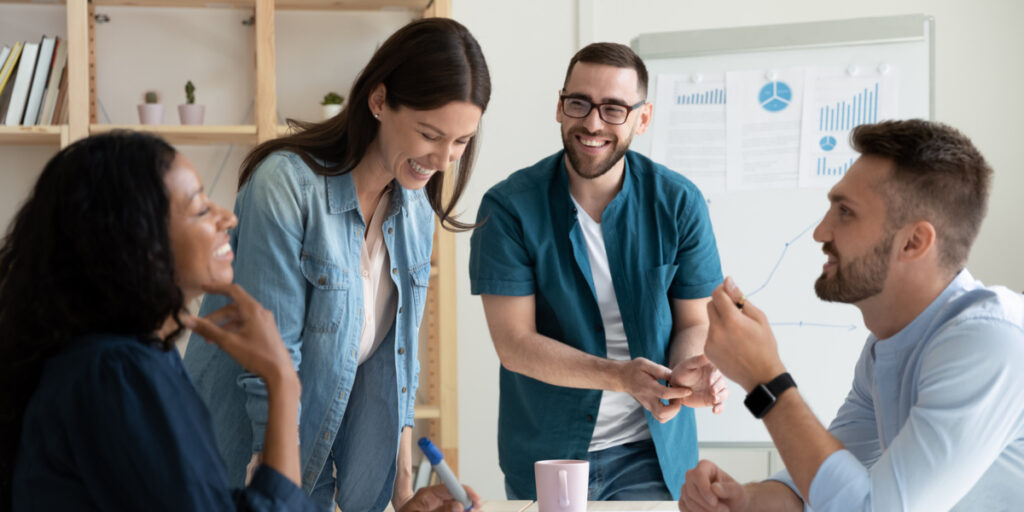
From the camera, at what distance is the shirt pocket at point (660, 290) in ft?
7.05

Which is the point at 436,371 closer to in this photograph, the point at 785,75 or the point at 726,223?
the point at 726,223

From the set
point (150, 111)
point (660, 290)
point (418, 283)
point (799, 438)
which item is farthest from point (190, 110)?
point (799, 438)

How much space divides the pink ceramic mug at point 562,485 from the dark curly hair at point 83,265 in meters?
0.74

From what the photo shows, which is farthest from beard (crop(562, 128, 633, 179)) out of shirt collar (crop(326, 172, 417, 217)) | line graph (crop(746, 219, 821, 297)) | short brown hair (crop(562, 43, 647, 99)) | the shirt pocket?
line graph (crop(746, 219, 821, 297))

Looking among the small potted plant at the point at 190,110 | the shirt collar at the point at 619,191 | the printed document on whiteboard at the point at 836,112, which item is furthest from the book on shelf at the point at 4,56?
the printed document on whiteboard at the point at 836,112

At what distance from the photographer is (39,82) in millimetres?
3133

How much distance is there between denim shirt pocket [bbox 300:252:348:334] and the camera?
1609mm

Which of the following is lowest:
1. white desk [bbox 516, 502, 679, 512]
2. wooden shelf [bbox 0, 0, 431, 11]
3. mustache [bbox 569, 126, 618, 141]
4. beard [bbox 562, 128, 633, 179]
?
white desk [bbox 516, 502, 679, 512]

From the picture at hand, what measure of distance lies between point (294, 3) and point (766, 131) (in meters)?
1.75

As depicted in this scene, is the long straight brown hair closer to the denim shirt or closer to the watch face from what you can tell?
the denim shirt

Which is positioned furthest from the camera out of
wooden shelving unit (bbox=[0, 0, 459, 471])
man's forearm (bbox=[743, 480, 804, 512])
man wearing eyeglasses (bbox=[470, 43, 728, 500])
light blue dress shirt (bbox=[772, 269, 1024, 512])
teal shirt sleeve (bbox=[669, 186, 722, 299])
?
wooden shelving unit (bbox=[0, 0, 459, 471])

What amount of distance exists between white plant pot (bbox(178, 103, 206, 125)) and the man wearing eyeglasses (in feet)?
4.87

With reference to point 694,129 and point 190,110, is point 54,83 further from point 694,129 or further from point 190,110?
point 694,129

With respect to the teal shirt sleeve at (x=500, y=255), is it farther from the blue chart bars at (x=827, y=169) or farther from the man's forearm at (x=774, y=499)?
the blue chart bars at (x=827, y=169)
